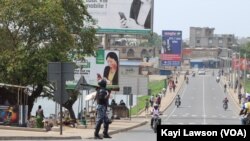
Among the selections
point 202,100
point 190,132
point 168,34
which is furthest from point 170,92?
point 190,132

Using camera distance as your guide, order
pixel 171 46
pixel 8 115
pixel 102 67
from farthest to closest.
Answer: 1. pixel 171 46
2. pixel 102 67
3. pixel 8 115

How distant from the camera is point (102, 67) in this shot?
4638cm

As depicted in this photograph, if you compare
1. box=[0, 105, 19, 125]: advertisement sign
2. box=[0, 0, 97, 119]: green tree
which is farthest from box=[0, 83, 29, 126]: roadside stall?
box=[0, 0, 97, 119]: green tree

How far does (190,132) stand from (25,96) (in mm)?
28673

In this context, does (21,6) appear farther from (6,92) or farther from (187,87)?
(187,87)

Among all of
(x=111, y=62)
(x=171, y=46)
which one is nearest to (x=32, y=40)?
(x=111, y=62)

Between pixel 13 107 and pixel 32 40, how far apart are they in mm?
8826

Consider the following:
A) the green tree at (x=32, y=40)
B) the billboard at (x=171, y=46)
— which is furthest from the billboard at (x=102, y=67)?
the billboard at (x=171, y=46)

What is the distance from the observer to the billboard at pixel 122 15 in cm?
4956

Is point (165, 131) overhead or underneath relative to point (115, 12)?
underneath

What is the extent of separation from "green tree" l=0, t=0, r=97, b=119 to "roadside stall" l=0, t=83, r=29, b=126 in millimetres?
1313

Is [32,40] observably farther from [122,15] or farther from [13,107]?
[122,15]

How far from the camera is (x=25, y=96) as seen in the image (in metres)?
33.9

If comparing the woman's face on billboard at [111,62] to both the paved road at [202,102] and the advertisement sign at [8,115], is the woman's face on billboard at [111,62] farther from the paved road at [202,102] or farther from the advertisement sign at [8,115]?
the paved road at [202,102]
